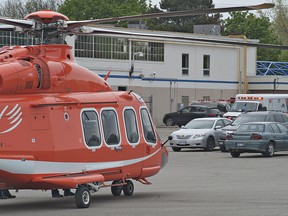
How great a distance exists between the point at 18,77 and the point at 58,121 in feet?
3.97

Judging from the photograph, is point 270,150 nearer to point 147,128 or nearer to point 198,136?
point 198,136

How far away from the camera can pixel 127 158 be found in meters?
19.1

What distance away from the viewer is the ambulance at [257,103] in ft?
174

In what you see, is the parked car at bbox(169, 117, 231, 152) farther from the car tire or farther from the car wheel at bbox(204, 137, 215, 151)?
the car tire

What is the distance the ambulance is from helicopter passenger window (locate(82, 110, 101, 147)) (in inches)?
1320

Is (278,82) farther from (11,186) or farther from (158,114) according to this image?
(11,186)

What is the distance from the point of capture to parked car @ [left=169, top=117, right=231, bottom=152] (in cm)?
3828

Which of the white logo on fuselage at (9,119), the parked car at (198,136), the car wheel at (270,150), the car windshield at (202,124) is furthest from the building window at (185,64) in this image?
the white logo on fuselage at (9,119)

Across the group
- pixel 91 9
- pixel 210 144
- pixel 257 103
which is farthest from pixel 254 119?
pixel 91 9

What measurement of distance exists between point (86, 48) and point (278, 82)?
60.9 feet

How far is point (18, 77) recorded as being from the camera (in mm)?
16859

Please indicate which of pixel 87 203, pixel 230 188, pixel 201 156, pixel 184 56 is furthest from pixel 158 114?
pixel 87 203

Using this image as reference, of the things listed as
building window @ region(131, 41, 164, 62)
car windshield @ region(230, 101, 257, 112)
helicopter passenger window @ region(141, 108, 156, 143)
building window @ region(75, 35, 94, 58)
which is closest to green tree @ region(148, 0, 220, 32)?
building window @ region(131, 41, 164, 62)

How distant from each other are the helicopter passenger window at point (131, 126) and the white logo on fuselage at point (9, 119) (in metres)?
3.35
